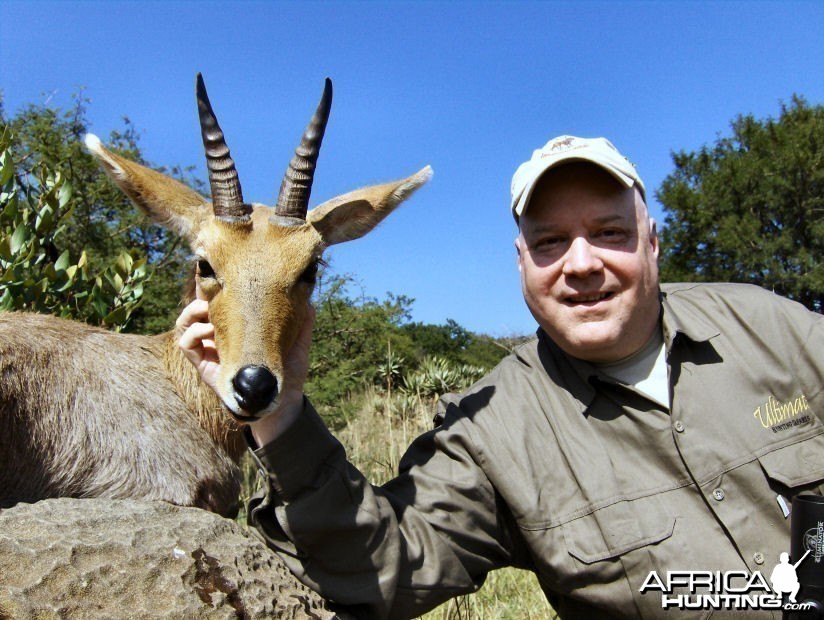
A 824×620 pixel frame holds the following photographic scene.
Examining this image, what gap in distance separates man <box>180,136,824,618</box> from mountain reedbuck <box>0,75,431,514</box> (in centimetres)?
40

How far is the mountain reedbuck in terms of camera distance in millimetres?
4172

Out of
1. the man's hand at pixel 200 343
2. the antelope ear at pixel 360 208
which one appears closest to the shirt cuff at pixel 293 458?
the man's hand at pixel 200 343

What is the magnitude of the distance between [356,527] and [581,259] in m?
1.72

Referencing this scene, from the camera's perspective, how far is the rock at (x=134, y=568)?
258 centimetres

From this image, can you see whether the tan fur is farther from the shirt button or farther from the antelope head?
the shirt button

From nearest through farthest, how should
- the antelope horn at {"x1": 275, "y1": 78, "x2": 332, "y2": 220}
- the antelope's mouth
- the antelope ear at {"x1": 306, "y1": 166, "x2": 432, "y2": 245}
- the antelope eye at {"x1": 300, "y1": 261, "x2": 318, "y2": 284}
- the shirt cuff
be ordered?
the shirt cuff
the antelope's mouth
the antelope eye at {"x1": 300, "y1": 261, "x2": 318, "y2": 284}
the antelope horn at {"x1": 275, "y1": 78, "x2": 332, "y2": 220}
the antelope ear at {"x1": 306, "y1": 166, "x2": 432, "y2": 245}

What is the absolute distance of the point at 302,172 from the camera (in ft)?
15.0

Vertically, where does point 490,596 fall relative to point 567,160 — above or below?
below

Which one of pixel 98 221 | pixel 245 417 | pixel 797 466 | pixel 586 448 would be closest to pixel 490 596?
pixel 586 448

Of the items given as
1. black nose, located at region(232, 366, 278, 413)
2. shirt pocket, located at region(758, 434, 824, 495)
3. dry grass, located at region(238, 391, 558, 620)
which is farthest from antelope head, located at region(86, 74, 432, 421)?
shirt pocket, located at region(758, 434, 824, 495)

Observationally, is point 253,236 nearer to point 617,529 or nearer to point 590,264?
point 590,264

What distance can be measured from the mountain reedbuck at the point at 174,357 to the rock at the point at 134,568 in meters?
1.04

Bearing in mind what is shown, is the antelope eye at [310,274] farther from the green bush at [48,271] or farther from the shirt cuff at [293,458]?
the green bush at [48,271]

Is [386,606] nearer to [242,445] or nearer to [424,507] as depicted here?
[424,507]
